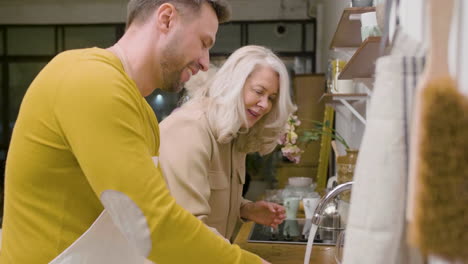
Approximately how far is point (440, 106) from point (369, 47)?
103cm

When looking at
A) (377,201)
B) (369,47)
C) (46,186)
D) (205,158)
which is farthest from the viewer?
(205,158)

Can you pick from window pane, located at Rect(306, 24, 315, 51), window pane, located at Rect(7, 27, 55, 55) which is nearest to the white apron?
window pane, located at Rect(306, 24, 315, 51)

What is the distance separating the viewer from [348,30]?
2162 mm

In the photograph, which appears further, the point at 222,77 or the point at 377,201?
the point at 222,77

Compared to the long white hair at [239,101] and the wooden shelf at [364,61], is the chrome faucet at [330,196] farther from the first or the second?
the long white hair at [239,101]

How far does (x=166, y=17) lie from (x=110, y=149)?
0.40 m

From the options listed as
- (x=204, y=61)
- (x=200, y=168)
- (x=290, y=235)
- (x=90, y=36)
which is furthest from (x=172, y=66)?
(x=90, y=36)

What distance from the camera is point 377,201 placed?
0.53 metres

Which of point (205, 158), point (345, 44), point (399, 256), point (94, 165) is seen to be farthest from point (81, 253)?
point (345, 44)

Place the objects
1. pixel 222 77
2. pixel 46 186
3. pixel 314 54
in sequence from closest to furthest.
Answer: pixel 46 186 < pixel 222 77 < pixel 314 54

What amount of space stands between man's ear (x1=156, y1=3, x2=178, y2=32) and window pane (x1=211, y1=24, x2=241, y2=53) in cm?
548

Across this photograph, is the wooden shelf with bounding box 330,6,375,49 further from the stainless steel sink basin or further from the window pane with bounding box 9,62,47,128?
the window pane with bounding box 9,62,47,128

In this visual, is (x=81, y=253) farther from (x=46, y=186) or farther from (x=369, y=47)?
(x=369, y=47)

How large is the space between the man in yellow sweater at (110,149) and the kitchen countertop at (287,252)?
0.72 m
